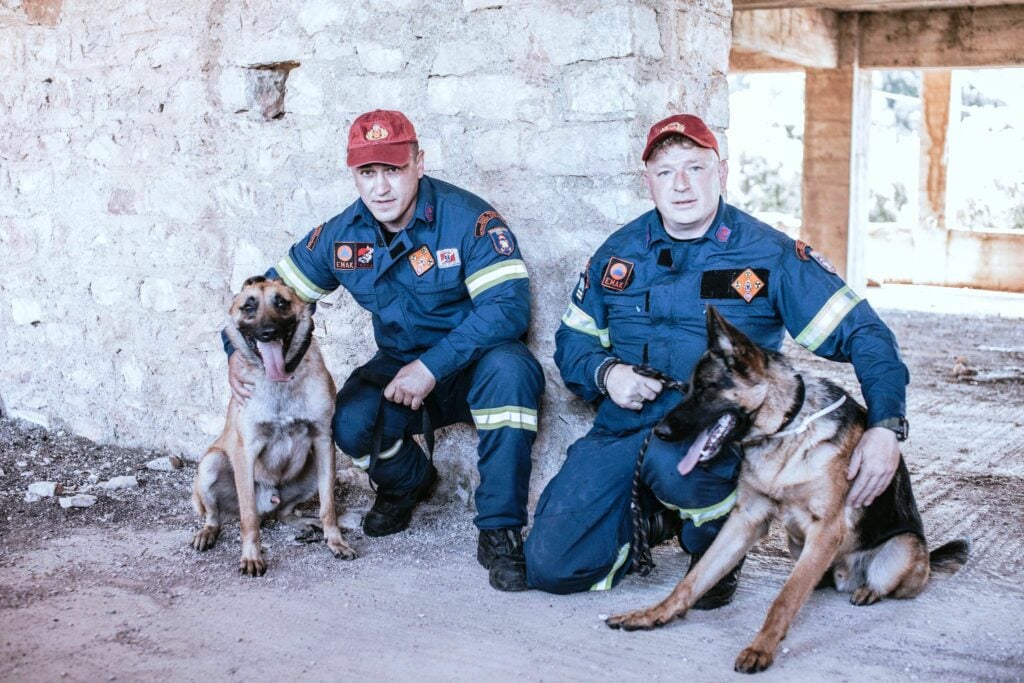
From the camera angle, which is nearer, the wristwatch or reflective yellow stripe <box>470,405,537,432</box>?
the wristwatch

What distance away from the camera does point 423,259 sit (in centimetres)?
382

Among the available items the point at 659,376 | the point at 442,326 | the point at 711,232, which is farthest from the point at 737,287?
the point at 442,326

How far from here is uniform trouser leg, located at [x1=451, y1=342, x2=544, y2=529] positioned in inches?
143

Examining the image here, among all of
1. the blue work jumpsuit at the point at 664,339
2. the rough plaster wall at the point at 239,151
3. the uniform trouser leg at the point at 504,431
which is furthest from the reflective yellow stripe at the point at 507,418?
the rough plaster wall at the point at 239,151

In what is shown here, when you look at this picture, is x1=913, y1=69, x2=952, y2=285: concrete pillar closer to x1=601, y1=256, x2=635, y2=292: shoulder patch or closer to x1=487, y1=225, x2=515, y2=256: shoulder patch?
x1=487, y1=225, x2=515, y2=256: shoulder patch

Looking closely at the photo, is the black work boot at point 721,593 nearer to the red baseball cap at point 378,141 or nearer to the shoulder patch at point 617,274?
the shoulder patch at point 617,274

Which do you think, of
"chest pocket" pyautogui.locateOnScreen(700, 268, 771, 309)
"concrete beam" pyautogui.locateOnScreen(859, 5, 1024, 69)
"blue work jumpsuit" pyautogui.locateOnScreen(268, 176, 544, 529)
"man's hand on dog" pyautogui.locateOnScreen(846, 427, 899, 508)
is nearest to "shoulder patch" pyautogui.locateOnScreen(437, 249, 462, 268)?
"blue work jumpsuit" pyautogui.locateOnScreen(268, 176, 544, 529)

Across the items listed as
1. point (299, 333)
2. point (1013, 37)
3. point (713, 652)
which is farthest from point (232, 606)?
point (1013, 37)

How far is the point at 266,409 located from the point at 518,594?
109 cm

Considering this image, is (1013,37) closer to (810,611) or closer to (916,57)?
(916,57)

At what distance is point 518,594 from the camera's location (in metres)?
3.47

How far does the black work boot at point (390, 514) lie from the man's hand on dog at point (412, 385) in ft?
1.68

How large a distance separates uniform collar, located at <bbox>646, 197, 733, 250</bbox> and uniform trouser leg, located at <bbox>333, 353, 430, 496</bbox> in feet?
3.63

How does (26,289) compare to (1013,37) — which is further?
(1013,37)
